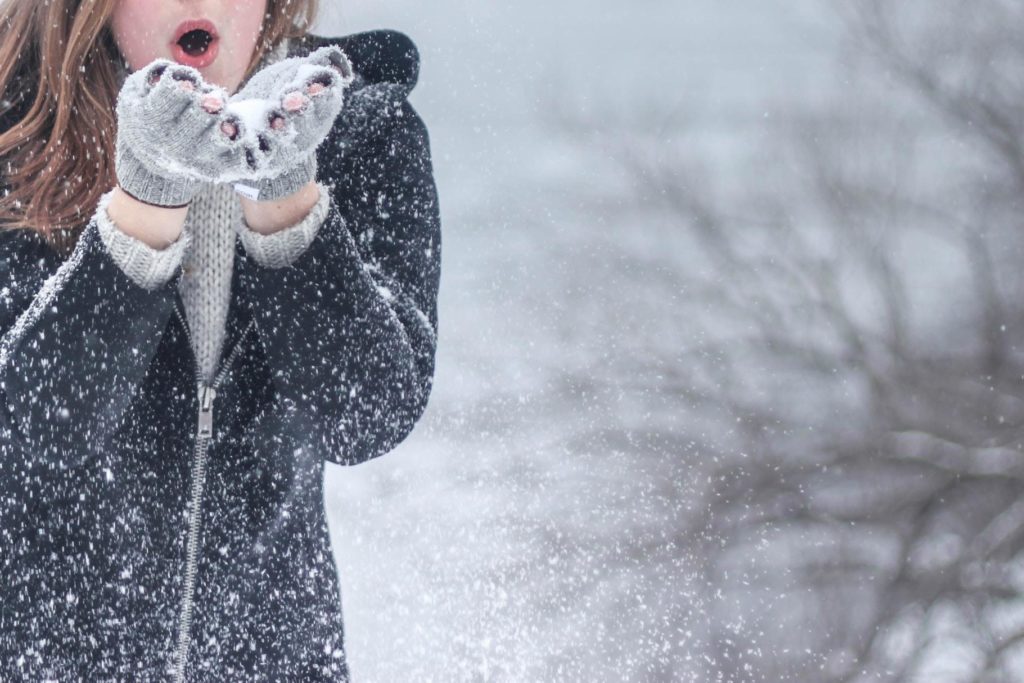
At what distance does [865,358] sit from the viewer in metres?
11.4

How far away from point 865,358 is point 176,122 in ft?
36.2

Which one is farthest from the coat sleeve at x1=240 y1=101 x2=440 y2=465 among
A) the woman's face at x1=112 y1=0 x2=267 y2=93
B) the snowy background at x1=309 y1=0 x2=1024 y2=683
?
the snowy background at x1=309 y1=0 x2=1024 y2=683

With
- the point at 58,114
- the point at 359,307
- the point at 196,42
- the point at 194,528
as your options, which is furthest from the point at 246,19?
the point at 194,528

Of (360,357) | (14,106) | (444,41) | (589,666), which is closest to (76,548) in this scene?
(360,357)

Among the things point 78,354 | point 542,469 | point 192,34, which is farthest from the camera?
point 542,469

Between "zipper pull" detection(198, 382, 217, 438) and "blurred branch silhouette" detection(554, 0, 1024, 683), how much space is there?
841cm

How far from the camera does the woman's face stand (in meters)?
1.09

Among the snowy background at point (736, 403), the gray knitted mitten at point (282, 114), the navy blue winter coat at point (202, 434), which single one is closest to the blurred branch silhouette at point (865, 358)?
the snowy background at point (736, 403)

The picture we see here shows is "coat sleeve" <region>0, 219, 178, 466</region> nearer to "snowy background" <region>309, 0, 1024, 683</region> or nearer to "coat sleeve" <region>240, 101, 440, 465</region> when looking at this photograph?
"coat sleeve" <region>240, 101, 440, 465</region>

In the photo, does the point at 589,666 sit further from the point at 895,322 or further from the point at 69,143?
the point at 69,143

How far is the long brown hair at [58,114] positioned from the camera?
1.08 meters

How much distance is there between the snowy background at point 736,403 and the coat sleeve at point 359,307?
21.5 ft

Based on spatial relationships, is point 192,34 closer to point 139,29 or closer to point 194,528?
point 139,29

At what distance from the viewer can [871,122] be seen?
1297 cm
